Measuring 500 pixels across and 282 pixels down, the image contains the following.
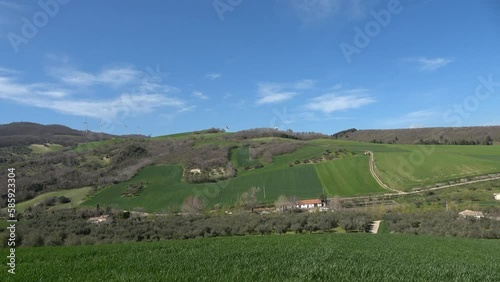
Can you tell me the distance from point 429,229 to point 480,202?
32219 mm

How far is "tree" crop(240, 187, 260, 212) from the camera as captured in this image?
74.6 metres

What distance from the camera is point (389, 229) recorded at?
1676 inches

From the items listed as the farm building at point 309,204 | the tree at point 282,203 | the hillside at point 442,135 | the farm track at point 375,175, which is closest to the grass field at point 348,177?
the farm track at point 375,175

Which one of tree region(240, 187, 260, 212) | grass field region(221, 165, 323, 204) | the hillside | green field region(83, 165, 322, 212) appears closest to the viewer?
tree region(240, 187, 260, 212)

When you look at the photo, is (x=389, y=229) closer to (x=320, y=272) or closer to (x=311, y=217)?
(x=311, y=217)

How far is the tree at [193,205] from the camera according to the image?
235 ft

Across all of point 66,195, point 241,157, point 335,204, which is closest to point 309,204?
point 335,204

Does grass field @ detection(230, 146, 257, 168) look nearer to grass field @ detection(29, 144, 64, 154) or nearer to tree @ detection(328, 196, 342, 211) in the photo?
tree @ detection(328, 196, 342, 211)

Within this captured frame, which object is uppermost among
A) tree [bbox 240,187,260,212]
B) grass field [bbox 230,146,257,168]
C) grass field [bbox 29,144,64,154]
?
grass field [bbox 29,144,64,154]

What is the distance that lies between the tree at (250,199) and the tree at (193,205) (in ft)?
28.1

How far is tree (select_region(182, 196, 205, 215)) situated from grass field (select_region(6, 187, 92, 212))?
2425cm

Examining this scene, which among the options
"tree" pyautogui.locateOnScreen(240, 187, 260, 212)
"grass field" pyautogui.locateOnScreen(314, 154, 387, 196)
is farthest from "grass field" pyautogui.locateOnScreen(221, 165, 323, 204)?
"grass field" pyautogui.locateOnScreen(314, 154, 387, 196)

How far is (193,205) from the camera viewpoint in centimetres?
7412

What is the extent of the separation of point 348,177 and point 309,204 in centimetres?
1690
